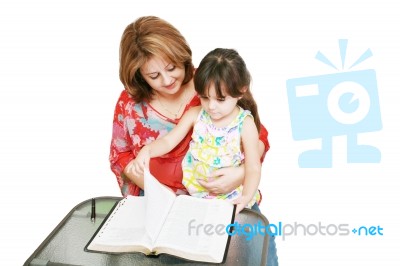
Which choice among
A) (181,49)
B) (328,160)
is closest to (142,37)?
(181,49)

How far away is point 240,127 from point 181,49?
1.23ft

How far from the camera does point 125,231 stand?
6.94 feet

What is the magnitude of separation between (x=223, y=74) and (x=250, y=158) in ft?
1.19

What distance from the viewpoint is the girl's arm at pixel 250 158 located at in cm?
237

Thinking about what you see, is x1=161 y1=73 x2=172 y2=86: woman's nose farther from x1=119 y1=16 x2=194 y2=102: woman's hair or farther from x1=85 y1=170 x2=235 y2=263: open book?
x1=85 y1=170 x2=235 y2=263: open book

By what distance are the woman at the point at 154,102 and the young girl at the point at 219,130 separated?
0.06 metres

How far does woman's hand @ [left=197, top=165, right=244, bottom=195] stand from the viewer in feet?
8.06

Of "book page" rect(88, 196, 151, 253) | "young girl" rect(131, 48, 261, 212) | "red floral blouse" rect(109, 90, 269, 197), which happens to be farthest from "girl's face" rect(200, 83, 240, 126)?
"book page" rect(88, 196, 151, 253)

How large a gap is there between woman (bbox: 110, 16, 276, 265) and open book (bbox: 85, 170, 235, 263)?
0.30 meters

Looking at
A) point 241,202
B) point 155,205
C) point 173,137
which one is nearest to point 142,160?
point 173,137

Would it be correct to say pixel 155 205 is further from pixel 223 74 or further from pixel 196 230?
pixel 223 74

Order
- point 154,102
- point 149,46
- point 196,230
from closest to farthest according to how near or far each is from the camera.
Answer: point 196,230 → point 149,46 → point 154,102

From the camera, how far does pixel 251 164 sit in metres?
2.39

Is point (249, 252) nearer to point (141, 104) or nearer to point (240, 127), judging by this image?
point (240, 127)
